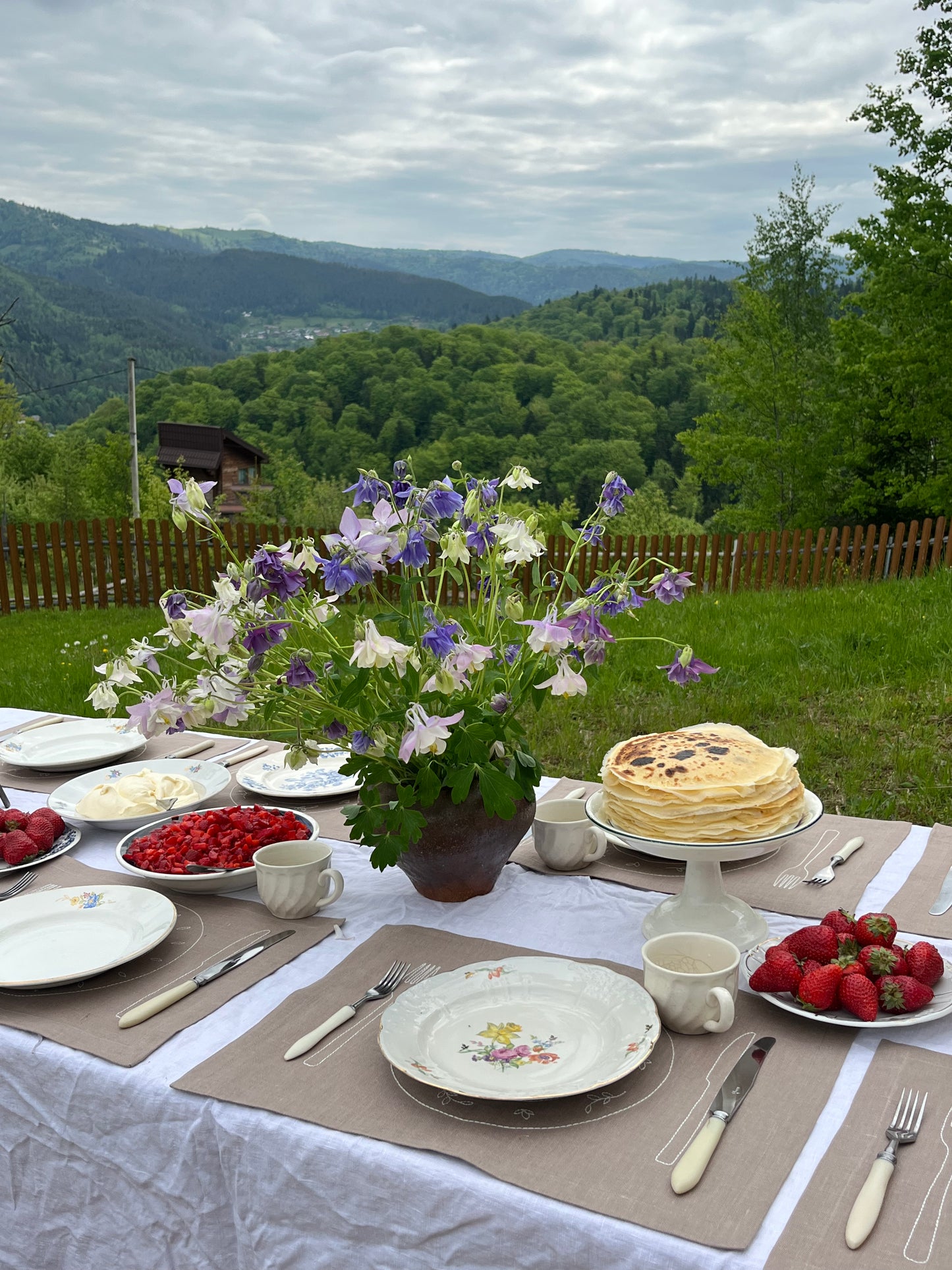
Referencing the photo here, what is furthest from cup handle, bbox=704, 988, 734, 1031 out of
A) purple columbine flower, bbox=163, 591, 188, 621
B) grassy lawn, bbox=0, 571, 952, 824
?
grassy lawn, bbox=0, 571, 952, 824

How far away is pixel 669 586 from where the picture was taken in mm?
1527

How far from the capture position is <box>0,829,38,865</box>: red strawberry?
180 centimetres

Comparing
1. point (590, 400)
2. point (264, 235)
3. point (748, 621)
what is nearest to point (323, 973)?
point (748, 621)

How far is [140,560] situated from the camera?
1290 cm

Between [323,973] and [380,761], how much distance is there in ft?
1.05

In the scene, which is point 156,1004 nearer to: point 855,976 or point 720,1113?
point 720,1113

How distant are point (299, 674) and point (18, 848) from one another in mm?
850

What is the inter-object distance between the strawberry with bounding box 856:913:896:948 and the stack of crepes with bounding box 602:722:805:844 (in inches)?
6.4

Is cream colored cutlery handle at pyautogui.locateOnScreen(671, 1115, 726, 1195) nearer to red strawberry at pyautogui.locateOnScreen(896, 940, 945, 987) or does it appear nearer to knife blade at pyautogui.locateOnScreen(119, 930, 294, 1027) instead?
red strawberry at pyautogui.locateOnScreen(896, 940, 945, 987)

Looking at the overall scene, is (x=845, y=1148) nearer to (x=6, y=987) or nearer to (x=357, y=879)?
(x=357, y=879)

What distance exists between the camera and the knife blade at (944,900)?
157 centimetres

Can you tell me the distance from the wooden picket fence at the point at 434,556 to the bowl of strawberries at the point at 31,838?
9.11 metres

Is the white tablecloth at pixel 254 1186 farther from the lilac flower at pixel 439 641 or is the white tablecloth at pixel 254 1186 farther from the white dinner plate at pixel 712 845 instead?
the lilac flower at pixel 439 641

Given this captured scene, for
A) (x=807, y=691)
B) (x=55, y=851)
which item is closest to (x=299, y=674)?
(x=55, y=851)
